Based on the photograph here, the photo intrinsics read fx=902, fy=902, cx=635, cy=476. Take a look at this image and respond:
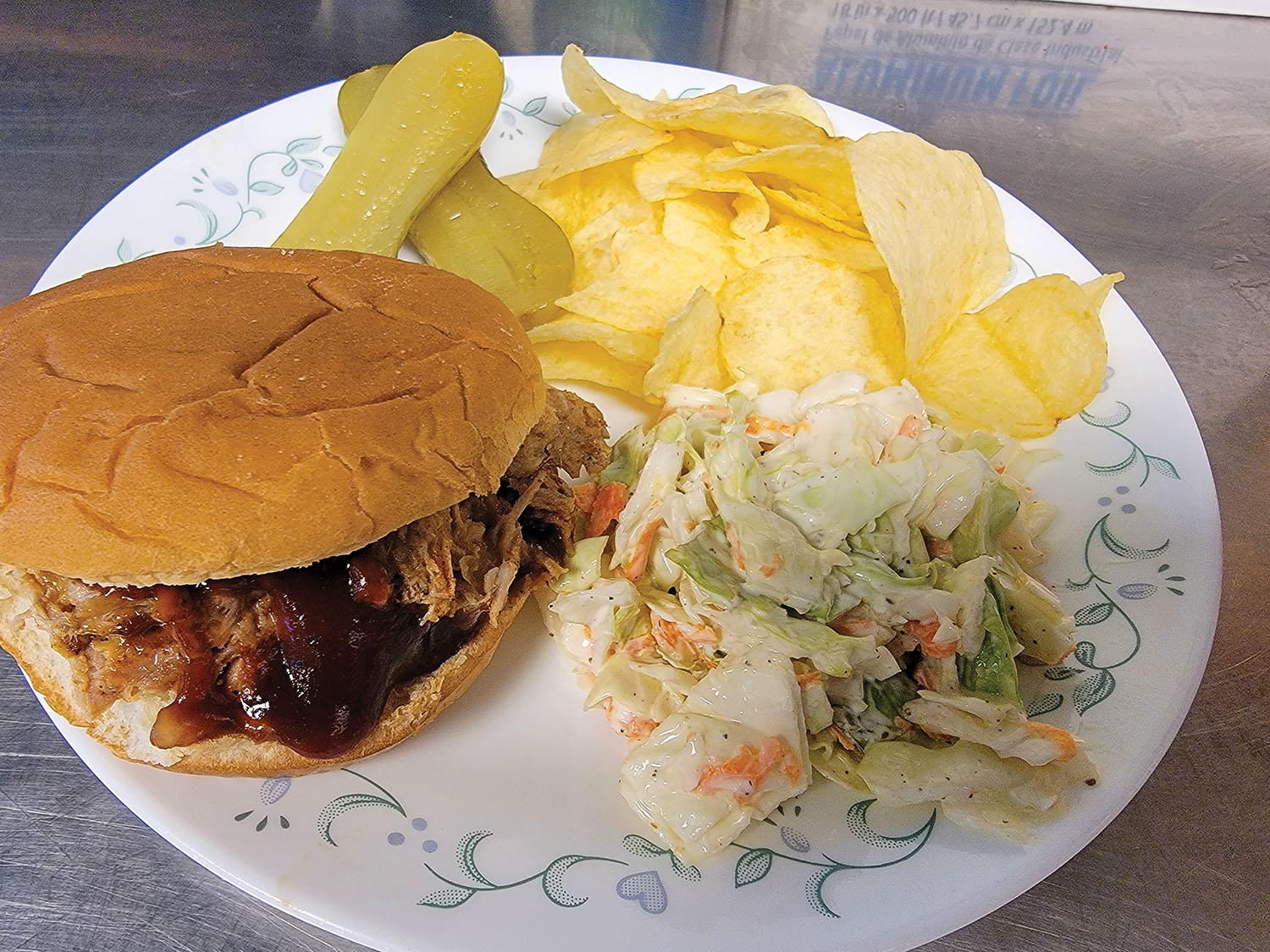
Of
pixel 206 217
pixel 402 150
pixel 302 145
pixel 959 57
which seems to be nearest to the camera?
pixel 402 150

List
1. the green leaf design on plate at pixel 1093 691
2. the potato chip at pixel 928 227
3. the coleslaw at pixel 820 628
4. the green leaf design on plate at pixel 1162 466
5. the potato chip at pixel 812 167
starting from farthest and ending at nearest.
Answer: the potato chip at pixel 812 167
the potato chip at pixel 928 227
the green leaf design on plate at pixel 1162 466
the green leaf design on plate at pixel 1093 691
the coleslaw at pixel 820 628

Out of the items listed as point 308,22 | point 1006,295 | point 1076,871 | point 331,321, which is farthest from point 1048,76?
point 331,321

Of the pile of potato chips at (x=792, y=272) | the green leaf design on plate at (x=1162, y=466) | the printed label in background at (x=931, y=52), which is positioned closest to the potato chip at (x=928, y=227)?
the pile of potato chips at (x=792, y=272)

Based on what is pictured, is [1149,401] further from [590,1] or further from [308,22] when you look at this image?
[308,22]

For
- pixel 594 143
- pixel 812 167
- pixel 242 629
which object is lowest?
pixel 242 629

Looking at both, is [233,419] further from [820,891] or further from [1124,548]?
[1124,548]

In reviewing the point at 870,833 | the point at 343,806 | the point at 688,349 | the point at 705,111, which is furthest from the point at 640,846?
the point at 705,111

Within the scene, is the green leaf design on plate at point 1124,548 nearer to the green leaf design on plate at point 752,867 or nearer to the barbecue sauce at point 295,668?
the green leaf design on plate at point 752,867
